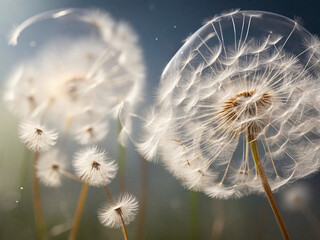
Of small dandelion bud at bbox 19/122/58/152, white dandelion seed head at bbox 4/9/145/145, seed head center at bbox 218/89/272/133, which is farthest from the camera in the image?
white dandelion seed head at bbox 4/9/145/145

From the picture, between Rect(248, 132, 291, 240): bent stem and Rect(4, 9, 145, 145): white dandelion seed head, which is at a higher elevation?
Rect(4, 9, 145, 145): white dandelion seed head

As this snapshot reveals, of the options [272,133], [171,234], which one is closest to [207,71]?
[272,133]

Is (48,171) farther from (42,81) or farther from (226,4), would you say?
(226,4)

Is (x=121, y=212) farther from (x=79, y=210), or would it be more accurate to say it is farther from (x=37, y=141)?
(x=37, y=141)

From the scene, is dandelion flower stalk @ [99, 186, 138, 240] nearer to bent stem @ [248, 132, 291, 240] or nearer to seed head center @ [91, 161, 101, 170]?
seed head center @ [91, 161, 101, 170]

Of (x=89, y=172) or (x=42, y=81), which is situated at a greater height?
(x=42, y=81)

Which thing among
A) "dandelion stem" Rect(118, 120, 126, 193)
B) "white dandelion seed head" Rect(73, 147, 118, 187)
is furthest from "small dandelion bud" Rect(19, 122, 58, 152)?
"dandelion stem" Rect(118, 120, 126, 193)

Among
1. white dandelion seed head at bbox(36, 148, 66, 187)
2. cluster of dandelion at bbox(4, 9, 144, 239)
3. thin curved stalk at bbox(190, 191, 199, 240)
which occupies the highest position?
cluster of dandelion at bbox(4, 9, 144, 239)
